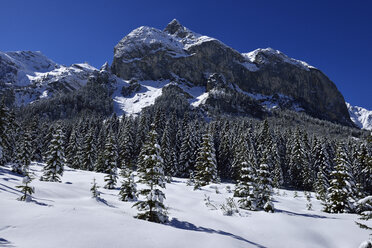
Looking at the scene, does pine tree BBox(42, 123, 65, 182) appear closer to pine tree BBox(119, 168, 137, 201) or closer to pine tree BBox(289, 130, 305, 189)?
pine tree BBox(119, 168, 137, 201)

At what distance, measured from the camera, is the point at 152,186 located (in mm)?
13000

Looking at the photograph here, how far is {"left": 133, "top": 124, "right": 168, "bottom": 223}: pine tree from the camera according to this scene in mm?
11945

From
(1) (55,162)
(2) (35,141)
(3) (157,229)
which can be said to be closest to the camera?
(3) (157,229)

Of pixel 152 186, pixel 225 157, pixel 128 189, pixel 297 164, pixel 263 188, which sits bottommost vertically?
pixel 128 189

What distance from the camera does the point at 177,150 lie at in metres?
61.6

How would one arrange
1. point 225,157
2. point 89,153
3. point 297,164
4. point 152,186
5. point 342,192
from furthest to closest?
point 225,157 → point 297,164 → point 89,153 → point 342,192 → point 152,186

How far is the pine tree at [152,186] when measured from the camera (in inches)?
470

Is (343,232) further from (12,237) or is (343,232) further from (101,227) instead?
(12,237)

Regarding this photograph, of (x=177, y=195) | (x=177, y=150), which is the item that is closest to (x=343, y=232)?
(x=177, y=195)

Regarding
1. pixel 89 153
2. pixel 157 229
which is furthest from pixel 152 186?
pixel 89 153

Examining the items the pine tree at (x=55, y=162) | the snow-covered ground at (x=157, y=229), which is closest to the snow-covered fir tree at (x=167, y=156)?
the pine tree at (x=55, y=162)

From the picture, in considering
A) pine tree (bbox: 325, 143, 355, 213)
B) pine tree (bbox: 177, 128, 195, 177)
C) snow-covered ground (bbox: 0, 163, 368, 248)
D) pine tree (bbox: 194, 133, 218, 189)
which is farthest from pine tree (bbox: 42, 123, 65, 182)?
pine tree (bbox: 177, 128, 195, 177)

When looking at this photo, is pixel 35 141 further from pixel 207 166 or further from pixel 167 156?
pixel 207 166

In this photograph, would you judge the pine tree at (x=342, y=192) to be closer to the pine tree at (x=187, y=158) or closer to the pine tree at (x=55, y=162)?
the pine tree at (x=55, y=162)
